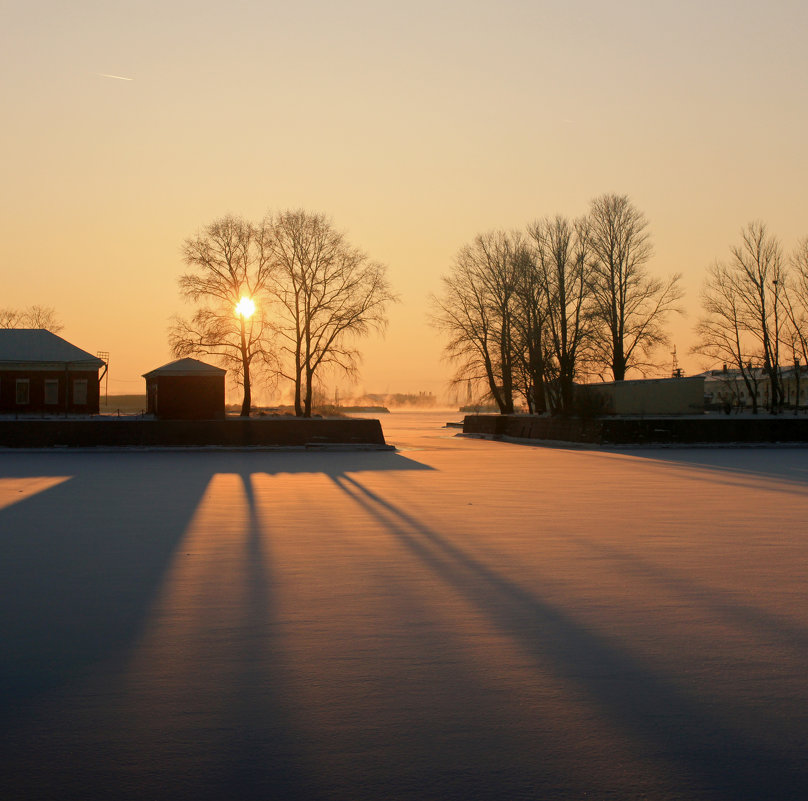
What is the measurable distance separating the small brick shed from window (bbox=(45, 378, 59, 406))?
26.7ft

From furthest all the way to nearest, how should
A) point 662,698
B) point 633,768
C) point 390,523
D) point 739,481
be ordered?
point 739,481, point 390,523, point 662,698, point 633,768

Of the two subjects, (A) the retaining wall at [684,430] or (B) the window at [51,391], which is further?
(B) the window at [51,391]

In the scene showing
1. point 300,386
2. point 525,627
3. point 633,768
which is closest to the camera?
point 633,768

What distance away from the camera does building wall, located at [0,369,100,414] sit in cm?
5669

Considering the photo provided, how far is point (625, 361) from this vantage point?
6047 centimetres

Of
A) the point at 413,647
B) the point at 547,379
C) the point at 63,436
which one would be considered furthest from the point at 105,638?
the point at 547,379

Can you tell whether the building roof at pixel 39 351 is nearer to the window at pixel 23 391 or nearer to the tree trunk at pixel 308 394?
the window at pixel 23 391

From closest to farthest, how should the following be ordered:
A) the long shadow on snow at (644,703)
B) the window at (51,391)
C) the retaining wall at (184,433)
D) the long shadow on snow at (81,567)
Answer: the long shadow on snow at (644,703)
the long shadow on snow at (81,567)
the retaining wall at (184,433)
the window at (51,391)

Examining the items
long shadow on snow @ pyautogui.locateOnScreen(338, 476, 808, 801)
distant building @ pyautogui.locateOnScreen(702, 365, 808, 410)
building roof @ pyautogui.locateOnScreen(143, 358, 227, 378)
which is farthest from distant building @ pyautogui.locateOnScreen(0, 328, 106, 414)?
distant building @ pyautogui.locateOnScreen(702, 365, 808, 410)

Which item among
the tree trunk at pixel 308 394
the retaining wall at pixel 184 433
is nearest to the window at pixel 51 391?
the tree trunk at pixel 308 394

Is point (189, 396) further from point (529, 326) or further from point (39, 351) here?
point (529, 326)

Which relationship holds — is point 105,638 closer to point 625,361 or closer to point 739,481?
point 739,481

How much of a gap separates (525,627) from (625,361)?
55.0 meters

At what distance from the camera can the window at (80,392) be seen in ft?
191
